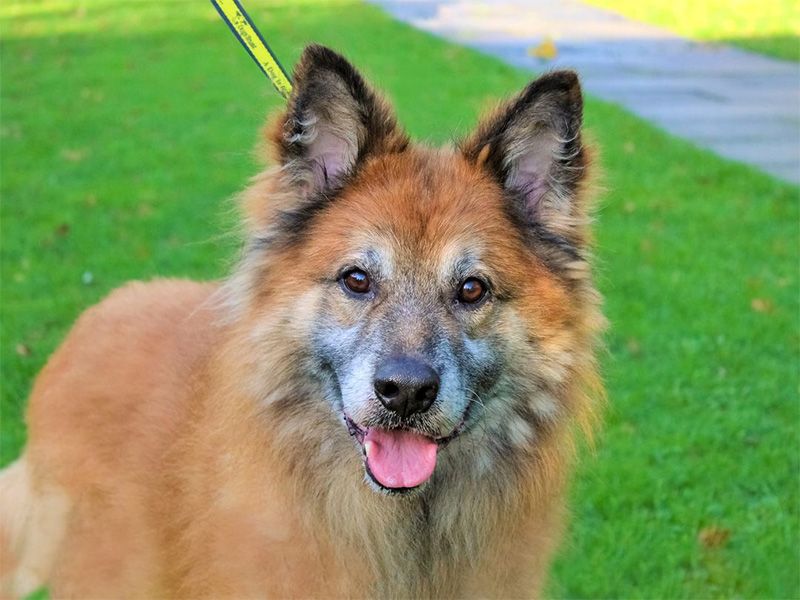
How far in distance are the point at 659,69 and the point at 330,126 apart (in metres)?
12.0

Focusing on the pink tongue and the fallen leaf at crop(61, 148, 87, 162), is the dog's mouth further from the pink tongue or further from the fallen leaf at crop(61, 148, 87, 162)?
the fallen leaf at crop(61, 148, 87, 162)

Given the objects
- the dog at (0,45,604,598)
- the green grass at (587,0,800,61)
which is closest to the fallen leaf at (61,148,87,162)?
the dog at (0,45,604,598)

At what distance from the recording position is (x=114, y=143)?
10133 mm

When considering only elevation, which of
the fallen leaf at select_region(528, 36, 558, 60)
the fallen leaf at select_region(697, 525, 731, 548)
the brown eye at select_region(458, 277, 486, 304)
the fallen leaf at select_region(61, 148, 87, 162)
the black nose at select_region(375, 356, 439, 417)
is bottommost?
the fallen leaf at select_region(61, 148, 87, 162)

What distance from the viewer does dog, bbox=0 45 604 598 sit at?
117 inches

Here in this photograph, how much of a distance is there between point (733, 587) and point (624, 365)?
1.94 m

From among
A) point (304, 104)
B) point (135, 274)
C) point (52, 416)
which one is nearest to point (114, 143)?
point (135, 274)

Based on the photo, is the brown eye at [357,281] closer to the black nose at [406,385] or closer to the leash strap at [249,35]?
the black nose at [406,385]

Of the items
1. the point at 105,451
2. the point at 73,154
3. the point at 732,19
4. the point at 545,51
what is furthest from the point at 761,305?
the point at 732,19

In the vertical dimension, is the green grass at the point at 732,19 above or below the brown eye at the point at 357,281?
below

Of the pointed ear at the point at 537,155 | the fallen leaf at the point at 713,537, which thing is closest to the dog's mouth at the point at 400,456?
the pointed ear at the point at 537,155

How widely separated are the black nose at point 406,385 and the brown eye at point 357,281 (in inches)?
13.1

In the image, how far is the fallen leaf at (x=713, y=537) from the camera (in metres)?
4.48

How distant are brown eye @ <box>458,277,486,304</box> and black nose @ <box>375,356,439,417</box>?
35cm
